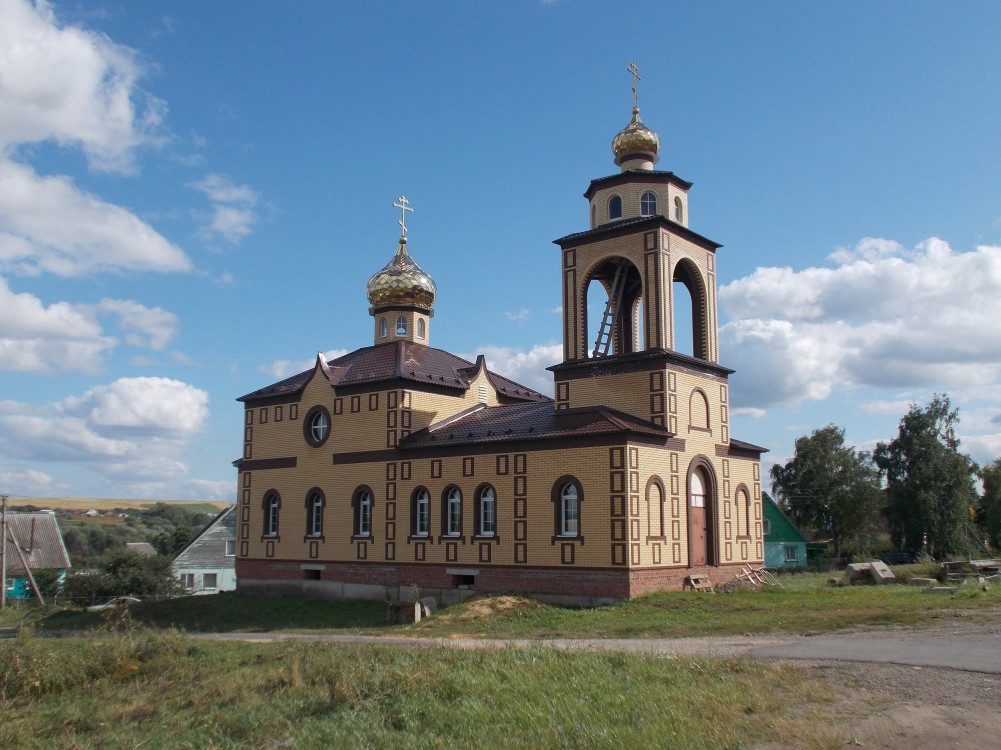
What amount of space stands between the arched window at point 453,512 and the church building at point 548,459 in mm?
55

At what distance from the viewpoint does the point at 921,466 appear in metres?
43.1

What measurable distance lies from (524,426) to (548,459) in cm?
183

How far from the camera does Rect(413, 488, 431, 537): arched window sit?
26953 mm

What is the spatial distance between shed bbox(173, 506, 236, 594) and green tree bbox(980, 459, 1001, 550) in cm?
3866

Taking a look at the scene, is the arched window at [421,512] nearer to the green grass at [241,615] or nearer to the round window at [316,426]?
the green grass at [241,615]

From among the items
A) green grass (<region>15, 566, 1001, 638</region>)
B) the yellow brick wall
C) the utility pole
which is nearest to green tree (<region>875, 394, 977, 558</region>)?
green grass (<region>15, 566, 1001, 638</region>)

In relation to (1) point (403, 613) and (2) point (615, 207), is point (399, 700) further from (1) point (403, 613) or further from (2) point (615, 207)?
(2) point (615, 207)

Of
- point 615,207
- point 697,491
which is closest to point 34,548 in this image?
point 615,207

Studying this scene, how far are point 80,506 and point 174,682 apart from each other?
14149cm

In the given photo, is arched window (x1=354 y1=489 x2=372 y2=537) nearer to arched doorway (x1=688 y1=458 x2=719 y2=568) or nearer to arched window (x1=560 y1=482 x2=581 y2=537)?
arched window (x1=560 y1=482 x2=581 y2=537)

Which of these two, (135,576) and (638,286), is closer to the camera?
(638,286)

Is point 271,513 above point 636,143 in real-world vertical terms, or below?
below

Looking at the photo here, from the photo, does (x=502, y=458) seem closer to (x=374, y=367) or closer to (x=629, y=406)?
(x=629, y=406)

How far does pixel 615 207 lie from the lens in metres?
26.6
